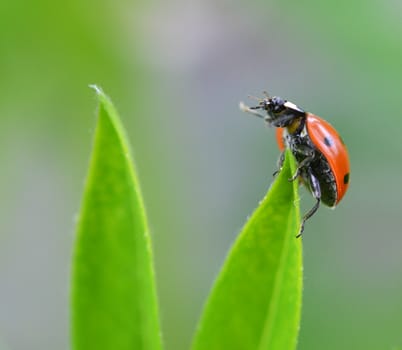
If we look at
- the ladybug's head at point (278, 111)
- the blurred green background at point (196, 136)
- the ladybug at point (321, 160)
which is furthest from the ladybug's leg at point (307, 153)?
the blurred green background at point (196, 136)

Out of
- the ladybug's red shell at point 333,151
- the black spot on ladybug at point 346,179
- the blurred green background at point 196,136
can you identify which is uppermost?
the blurred green background at point 196,136

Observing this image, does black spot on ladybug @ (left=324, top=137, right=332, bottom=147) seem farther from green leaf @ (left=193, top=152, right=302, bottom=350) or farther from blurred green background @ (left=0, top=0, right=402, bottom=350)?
green leaf @ (left=193, top=152, right=302, bottom=350)

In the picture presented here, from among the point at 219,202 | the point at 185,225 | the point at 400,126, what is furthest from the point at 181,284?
the point at 400,126

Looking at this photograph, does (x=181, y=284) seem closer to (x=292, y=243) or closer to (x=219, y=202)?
(x=219, y=202)

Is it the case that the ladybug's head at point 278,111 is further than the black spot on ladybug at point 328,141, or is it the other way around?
the ladybug's head at point 278,111

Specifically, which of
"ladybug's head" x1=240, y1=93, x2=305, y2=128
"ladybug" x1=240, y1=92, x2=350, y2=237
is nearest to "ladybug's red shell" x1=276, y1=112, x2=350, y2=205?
"ladybug" x1=240, y1=92, x2=350, y2=237

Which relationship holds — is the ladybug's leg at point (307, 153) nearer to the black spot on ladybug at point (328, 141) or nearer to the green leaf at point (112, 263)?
the black spot on ladybug at point (328, 141)

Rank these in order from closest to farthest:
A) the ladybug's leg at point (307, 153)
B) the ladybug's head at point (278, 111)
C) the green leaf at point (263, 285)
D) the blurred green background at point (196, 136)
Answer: the green leaf at point (263, 285)
the ladybug's leg at point (307, 153)
the ladybug's head at point (278, 111)
the blurred green background at point (196, 136)
